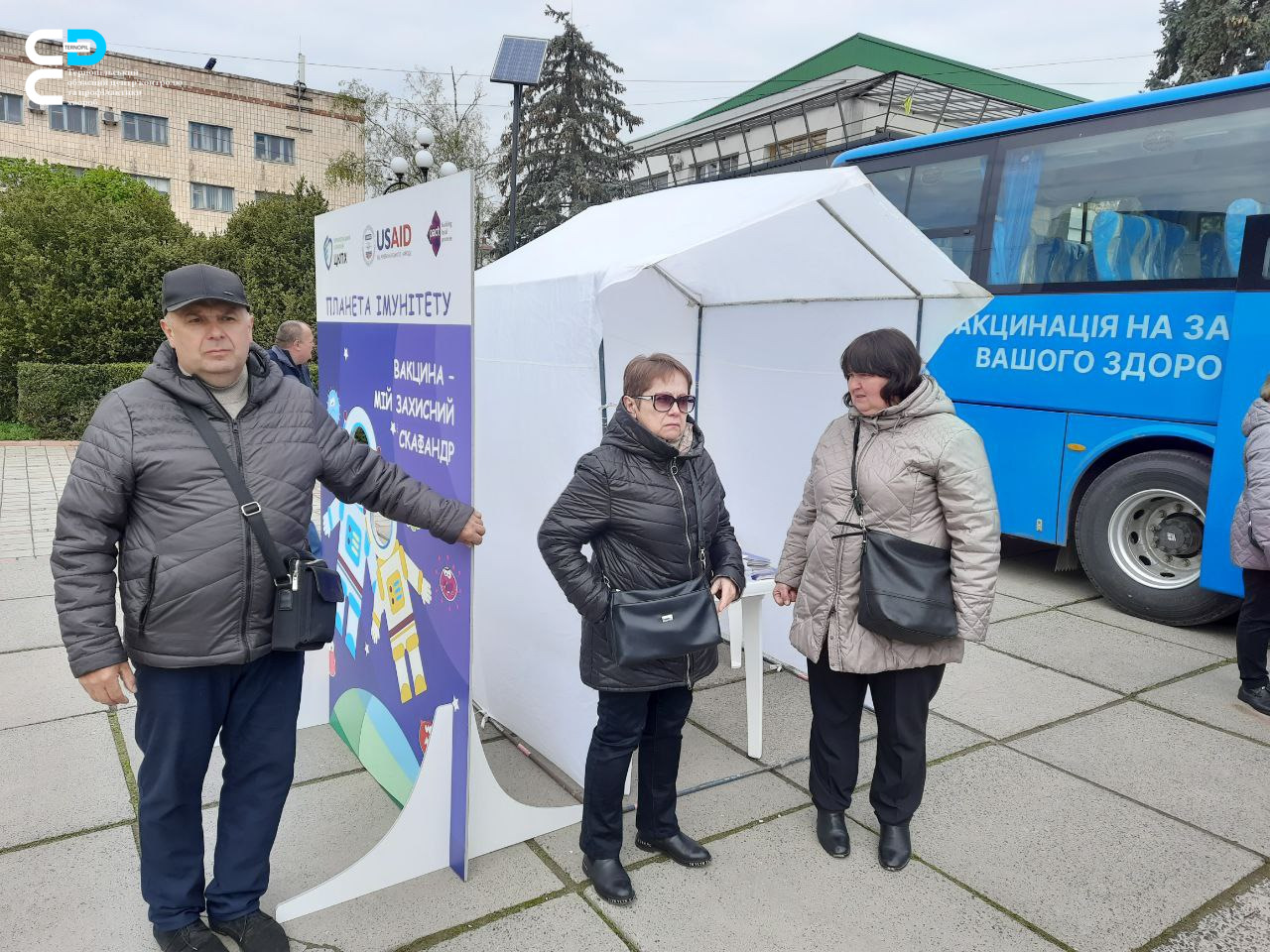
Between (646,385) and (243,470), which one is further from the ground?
(646,385)

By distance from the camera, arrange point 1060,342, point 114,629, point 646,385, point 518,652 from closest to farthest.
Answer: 1. point 114,629
2. point 646,385
3. point 518,652
4. point 1060,342

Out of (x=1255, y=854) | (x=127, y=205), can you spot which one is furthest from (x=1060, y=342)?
(x=127, y=205)

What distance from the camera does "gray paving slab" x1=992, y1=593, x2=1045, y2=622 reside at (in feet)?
19.9

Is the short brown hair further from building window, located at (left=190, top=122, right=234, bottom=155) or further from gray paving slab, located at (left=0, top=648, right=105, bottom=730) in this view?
building window, located at (left=190, top=122, right=234, bottom=155)

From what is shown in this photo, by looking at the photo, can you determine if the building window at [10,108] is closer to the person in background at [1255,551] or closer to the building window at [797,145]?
the building window at [797,145]

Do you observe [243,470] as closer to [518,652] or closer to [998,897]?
[518,652]

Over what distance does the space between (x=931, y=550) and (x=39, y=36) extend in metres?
44.0

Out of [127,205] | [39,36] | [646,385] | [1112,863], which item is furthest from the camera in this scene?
[39,36]

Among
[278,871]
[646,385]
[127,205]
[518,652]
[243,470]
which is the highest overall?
[127,205]

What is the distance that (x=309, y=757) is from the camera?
147 inches

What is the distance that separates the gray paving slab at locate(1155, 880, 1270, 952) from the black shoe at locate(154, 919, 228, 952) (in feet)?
8.88

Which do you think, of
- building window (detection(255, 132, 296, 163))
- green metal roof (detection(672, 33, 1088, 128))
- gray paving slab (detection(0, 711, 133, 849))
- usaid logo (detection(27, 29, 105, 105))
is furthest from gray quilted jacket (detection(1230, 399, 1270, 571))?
building window (detection(255, 132, 296, 163))

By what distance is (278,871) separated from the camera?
291 cm

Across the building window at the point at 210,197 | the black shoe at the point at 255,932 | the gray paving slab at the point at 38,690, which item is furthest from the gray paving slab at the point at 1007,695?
the building window at the point at 210,197
